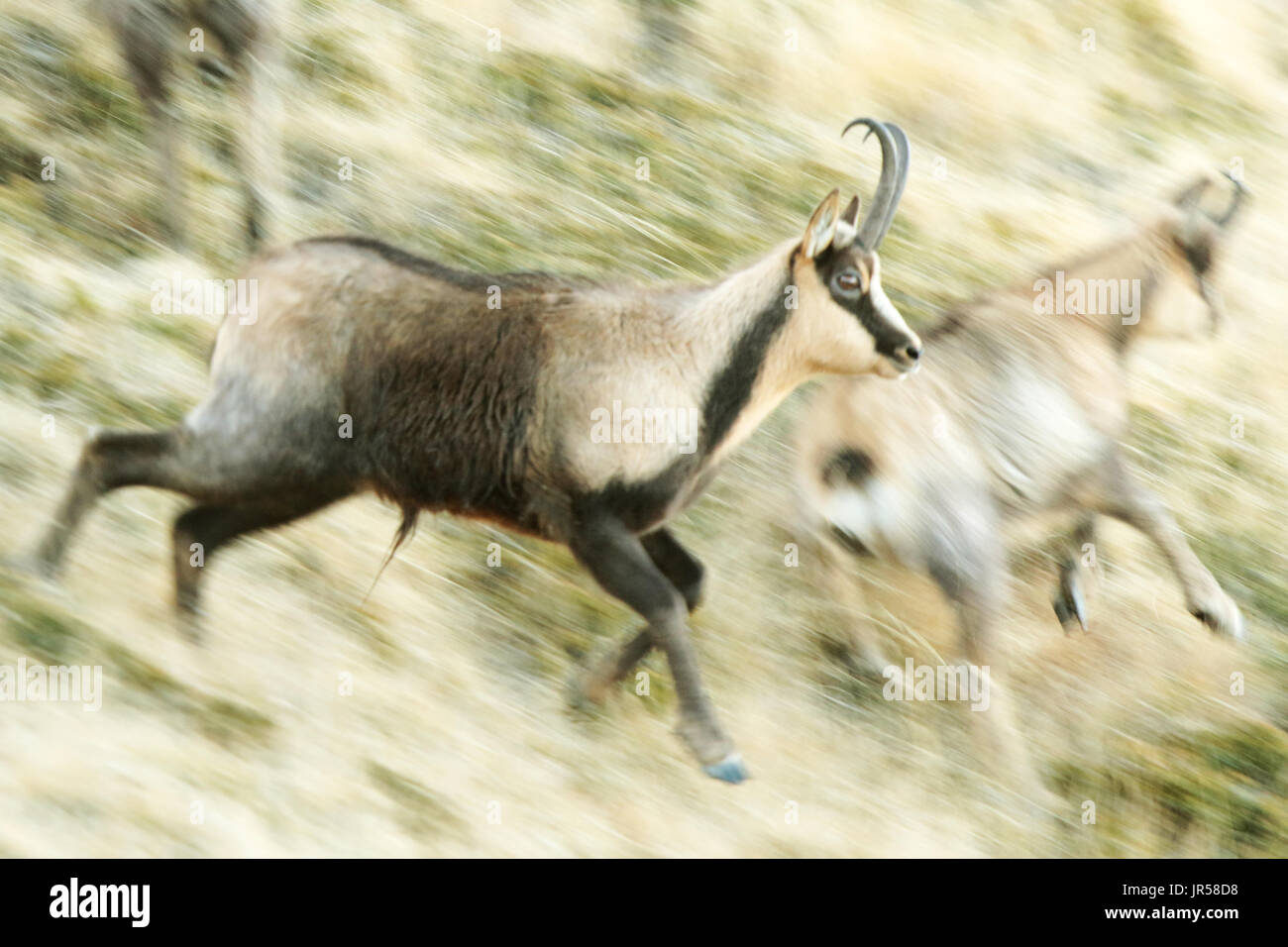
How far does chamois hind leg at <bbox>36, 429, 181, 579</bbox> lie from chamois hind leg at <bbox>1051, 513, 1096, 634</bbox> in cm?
418

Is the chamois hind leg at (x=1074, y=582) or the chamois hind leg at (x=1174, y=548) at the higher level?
the chamois hind leg at (x=1174, y=548)

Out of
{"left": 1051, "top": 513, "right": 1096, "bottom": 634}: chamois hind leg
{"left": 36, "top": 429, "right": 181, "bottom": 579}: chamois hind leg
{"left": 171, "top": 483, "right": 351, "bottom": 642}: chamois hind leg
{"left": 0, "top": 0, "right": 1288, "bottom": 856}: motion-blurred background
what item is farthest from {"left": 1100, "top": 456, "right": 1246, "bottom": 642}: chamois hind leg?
{"left": 36, "top": 429, "right": 181, "bottom": 579}: chamois hind leg

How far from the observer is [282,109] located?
959 centimetres

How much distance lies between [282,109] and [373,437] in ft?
14.5

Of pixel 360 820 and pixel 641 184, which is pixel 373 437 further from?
pixel 641 184

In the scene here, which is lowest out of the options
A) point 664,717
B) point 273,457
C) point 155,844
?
point 664,717

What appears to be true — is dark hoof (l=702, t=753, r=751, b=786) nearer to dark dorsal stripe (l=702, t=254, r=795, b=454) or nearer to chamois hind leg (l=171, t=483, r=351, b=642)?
dark dorsal stripe (l=702, t=254, r=795, b=454)

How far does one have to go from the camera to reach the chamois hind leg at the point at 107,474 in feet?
18.7

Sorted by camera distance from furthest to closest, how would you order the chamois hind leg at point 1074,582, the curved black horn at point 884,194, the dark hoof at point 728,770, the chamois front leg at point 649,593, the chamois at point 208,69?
the chamois at point 208,69 < the chamois hind leg at point 1074,582 < the curved black horn at point 884,194 < the dark hoof at point 728,770 < the chamois front leg at point 649,593

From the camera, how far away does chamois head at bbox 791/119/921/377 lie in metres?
5.94

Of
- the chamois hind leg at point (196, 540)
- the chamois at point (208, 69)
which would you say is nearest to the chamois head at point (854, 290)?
the chamois hind leg at point (196, 540)

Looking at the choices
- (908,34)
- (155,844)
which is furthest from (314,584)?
(908,34)

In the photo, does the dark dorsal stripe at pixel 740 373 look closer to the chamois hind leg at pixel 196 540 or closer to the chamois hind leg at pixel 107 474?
the chamois hind leg at pixel 196 540

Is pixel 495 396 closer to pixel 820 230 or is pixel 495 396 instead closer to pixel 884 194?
pixel 820 230
